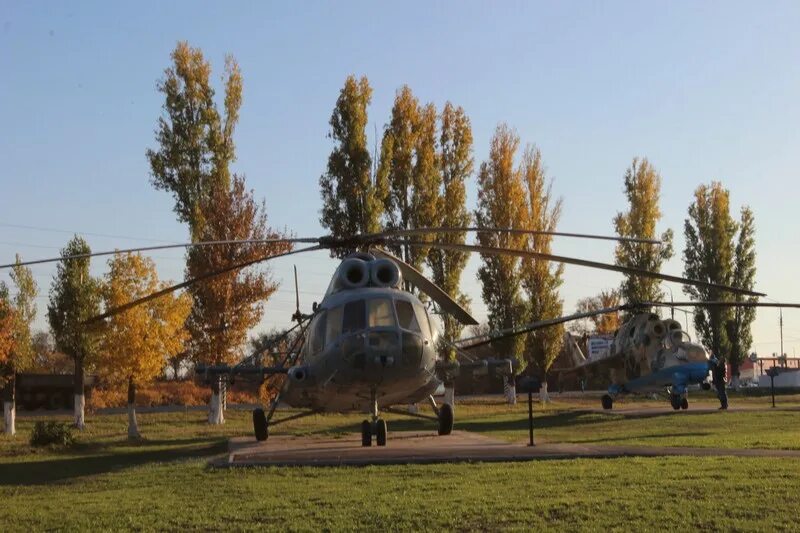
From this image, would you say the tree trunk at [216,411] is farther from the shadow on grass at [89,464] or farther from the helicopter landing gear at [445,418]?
the helicopter landing gear at [445,418]

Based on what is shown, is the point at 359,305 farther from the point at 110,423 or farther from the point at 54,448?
the point at 110,423

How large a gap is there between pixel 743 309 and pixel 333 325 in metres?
55.9

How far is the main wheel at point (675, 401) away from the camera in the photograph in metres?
38.8

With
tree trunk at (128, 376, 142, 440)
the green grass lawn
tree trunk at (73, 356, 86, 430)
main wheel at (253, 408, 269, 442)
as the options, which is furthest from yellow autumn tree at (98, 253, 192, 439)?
main wheel at (253, 408, 269, 442)

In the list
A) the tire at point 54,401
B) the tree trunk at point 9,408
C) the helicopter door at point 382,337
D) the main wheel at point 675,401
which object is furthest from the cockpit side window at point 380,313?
the tire at point 54,401

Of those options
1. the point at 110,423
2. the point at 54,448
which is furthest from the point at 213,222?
the point at 54,448

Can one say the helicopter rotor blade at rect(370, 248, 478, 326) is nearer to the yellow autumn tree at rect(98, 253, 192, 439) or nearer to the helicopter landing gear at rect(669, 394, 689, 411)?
the yellow autumn tree at rect(98, 253, 192, 439)

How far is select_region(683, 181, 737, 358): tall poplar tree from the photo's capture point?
216 ft

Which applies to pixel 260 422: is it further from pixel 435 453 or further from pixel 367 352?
pixel 367 352

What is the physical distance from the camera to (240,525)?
38.4 ft

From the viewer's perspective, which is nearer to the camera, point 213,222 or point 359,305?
point 359,305

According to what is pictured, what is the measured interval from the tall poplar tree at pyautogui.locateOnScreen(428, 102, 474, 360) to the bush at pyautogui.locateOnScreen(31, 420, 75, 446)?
22674mm

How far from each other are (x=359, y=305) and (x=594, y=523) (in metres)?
7.51

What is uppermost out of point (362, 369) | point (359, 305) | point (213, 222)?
point (213, 222)
